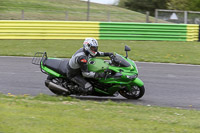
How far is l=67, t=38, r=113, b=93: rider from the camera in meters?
8.13

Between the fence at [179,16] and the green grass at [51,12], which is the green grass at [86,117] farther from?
the green grass at [51,12]

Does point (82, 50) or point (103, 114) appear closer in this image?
point (103, 114)

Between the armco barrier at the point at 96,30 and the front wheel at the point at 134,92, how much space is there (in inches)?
454

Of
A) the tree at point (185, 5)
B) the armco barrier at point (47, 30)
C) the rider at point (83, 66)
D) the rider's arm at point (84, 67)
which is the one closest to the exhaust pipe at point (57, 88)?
the rider at point (83, 66)

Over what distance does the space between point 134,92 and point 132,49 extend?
873 centimetres

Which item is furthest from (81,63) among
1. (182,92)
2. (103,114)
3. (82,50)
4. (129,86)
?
(182,92)

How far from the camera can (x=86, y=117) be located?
626 cm

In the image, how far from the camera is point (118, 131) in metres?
5.41

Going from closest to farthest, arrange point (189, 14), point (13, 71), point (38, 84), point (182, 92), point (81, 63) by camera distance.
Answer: point (81, 63) < point (182, 92) < point (38, 84) < point (13, 71) < point (189, 14)

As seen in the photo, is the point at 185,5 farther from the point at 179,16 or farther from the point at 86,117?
the point at 86,117

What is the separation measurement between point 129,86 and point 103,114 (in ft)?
6.50

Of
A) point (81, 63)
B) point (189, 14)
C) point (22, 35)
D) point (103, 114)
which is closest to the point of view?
point (103, 114)

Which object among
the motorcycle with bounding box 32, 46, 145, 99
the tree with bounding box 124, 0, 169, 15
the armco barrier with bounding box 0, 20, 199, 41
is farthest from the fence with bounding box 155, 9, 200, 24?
the tree with bounding box 124, 0, 169, 15

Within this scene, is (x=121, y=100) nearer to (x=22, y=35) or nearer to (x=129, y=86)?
(x=129, y=86)
